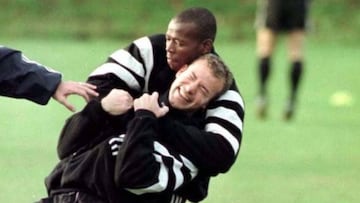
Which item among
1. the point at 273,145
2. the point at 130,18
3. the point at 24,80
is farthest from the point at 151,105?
the point at 130,18

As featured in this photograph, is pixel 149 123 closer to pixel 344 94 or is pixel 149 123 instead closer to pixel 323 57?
pixel 344 94

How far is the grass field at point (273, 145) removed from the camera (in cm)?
856

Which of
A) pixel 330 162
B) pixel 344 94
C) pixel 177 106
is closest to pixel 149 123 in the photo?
pixel 177 106

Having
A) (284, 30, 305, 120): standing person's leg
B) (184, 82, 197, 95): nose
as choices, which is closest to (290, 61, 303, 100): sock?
(284, 30, 305, 120): standing person's leg

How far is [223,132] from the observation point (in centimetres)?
489

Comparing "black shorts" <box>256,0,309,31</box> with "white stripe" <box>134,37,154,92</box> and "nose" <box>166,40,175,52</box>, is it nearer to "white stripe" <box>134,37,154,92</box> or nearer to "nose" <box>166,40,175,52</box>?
"white stripe" <box>134,37,154,92</box>

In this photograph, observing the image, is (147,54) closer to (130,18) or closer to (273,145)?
(273,145)

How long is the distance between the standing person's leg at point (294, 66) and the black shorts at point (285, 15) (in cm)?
10

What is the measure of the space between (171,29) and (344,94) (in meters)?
10.2

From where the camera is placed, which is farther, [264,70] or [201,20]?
[264,70]

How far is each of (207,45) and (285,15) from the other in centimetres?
886

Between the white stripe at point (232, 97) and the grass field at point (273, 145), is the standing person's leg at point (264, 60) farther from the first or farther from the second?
the white stripe at point (232, 97)

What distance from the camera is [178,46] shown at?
16.0ft

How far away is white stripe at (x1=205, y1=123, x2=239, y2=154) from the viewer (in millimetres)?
4891
